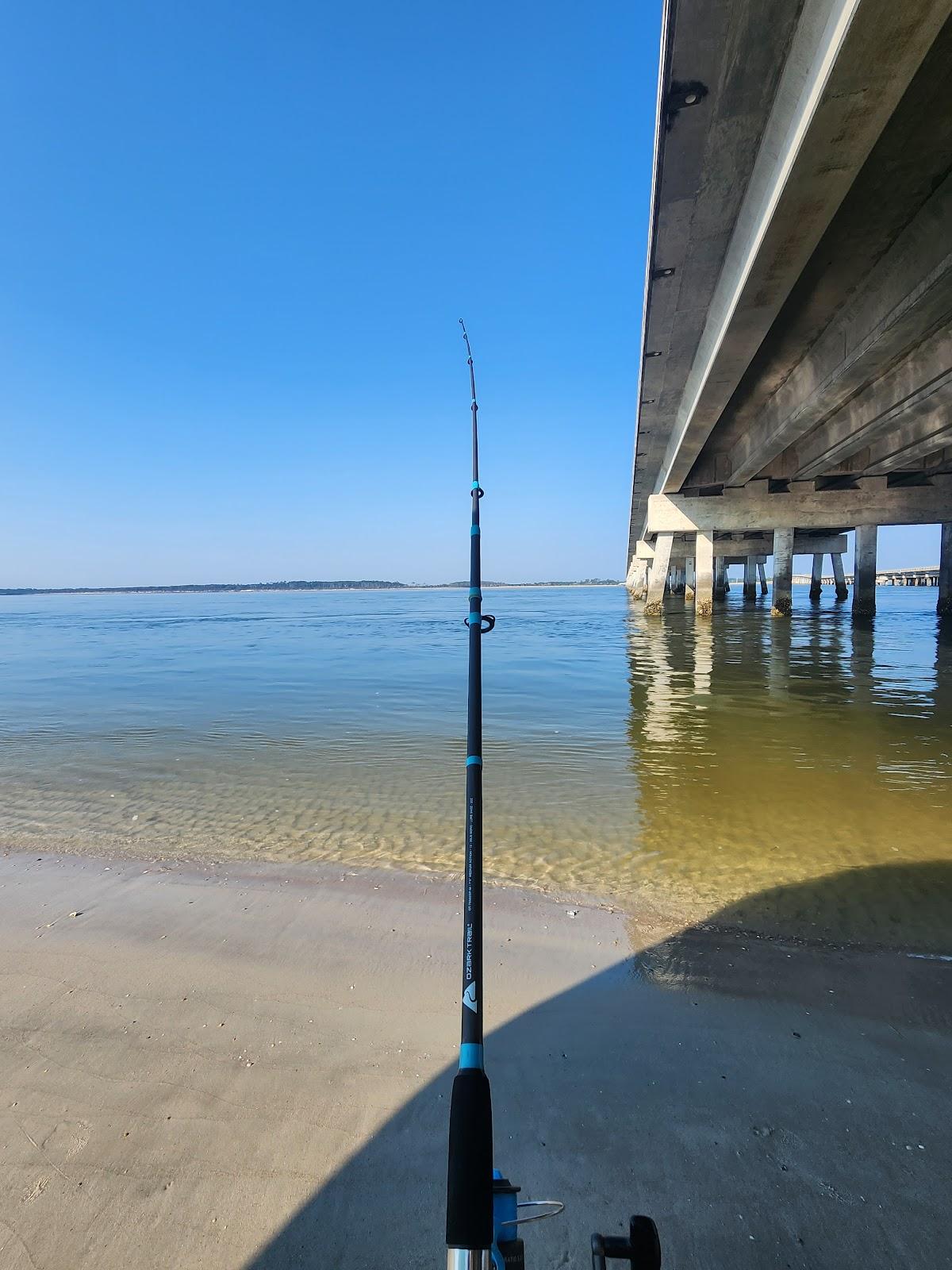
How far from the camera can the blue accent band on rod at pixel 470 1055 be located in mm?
1242

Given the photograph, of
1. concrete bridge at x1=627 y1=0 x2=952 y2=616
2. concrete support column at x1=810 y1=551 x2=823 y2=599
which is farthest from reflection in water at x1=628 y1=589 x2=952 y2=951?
concrete support column at x1=810 y1=551 x2=823 y2=599

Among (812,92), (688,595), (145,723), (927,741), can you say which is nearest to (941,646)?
(927,741)

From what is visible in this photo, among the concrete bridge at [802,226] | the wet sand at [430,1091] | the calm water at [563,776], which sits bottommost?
the calm water at [563,776]

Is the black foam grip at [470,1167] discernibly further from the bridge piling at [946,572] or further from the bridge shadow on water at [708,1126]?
the bridge piling at [946,572]

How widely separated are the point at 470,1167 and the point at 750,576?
58.8 m

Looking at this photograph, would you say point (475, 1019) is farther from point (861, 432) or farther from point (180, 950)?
point (861, 432)

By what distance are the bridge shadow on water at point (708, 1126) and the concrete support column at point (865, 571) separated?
26074 millimetres

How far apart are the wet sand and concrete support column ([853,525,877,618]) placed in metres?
26.1

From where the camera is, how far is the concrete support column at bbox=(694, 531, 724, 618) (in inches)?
1012

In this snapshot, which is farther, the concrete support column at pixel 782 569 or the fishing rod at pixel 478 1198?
the concrete support column at pixel 782 569

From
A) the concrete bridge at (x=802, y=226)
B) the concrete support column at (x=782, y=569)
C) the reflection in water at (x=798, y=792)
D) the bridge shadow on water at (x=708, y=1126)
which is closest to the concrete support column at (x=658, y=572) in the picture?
the concrete support column at (x=782, y=569)

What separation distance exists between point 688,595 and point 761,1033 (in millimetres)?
47345

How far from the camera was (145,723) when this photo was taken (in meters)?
8.58

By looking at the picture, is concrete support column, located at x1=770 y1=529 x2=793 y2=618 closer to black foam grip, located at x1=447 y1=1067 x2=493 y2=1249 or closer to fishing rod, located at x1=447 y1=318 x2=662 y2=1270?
fishing rod, located at x1=447 y1=318 x2=662 y2=1270
